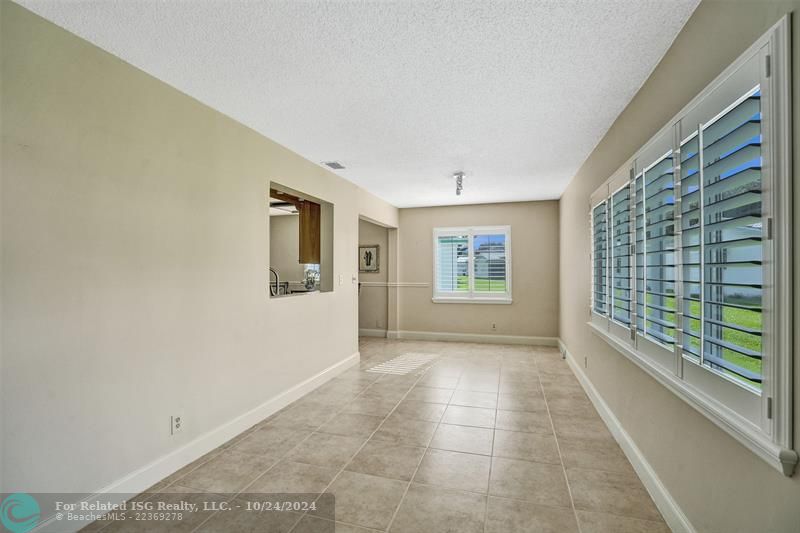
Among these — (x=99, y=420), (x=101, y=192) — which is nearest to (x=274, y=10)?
(x=101, y=192)

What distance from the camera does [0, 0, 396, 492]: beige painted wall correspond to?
1.77m

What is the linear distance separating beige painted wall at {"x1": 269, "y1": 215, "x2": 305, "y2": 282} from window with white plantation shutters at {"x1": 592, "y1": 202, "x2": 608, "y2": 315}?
5507 millimetres

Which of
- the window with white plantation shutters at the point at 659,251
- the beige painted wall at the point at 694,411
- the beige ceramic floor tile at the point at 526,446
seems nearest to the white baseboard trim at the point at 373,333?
the beige ceramic floor tile at the point at 526,446

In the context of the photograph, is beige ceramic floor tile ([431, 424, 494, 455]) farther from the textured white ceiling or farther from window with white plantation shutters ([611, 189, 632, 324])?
the textured white ceiling

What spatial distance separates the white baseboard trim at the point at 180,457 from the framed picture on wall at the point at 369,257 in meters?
3.73

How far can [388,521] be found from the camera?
6.63ft

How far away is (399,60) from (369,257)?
5.48 metres

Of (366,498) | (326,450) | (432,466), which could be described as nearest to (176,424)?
(326,450)

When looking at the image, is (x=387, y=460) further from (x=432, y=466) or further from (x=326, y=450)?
(x=326, y=450)

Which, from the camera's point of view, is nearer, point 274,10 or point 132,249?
point 274,10

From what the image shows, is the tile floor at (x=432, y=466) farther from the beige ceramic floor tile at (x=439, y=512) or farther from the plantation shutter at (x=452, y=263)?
the plantation shutter at (x=452, y=263)

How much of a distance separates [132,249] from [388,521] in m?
2.06

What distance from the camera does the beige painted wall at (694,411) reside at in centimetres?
123

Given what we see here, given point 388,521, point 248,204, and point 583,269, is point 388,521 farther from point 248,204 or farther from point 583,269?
point 583,269
